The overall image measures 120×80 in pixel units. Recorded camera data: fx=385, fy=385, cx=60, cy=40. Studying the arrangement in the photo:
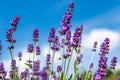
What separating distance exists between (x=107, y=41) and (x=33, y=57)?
162 centimetres

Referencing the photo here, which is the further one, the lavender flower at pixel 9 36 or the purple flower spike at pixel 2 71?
the purple flower spike at pixel 2 71

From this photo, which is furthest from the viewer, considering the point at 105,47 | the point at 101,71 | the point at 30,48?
the point at 30,48

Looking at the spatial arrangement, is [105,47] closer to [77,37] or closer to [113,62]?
[77,37]

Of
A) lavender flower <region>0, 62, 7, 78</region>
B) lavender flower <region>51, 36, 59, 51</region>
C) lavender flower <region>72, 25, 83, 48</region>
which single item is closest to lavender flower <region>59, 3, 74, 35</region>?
lavender flower <region>72, 25, 83, 48</region>

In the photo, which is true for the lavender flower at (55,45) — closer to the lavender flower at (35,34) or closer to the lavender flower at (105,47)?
the lavender flower at (35,34)

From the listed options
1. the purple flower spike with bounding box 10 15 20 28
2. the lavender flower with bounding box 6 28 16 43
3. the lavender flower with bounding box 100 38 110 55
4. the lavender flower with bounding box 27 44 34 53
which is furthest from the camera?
the lavender flower with bounding box 27 44 34 53

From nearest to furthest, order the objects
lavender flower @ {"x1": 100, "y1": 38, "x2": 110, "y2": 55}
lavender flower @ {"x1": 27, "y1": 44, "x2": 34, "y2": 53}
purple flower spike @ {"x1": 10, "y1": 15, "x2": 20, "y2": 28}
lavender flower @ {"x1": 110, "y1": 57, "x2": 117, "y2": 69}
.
Result: lavender flower @ {"x1": 100, "y1": 38, "x2": 110, "y2": 55}, lavender flower @ {"x1": 110, "y1": 57, "x2": 117, "y2": 69}, purple flower spike @ {"x1": 10, "y1": 15, "x2": 20, "y2": 28}, lavender flower @ {"x1": 27, "y1": 44, "x2": 34, "y2": 53}

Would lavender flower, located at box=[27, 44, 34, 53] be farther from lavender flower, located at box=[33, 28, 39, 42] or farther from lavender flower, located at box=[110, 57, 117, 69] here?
Result: lavender flower, located at box=[110, 57, 117, 69]

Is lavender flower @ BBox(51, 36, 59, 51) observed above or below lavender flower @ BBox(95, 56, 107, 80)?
above

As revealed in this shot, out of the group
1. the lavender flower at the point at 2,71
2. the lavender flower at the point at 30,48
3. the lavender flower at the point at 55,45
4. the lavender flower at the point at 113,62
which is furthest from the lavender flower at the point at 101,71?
the lavender flower at the point at 30,48

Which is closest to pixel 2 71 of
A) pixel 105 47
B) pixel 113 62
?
pixel 113 62

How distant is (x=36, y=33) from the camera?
21.1ft

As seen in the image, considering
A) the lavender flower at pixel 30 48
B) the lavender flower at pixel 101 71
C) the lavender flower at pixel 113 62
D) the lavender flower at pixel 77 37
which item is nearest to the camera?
the lavender flower at pixel 101 71

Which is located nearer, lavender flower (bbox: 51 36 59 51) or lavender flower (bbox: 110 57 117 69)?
lavender flower (bbox: 110 57 117 69)
